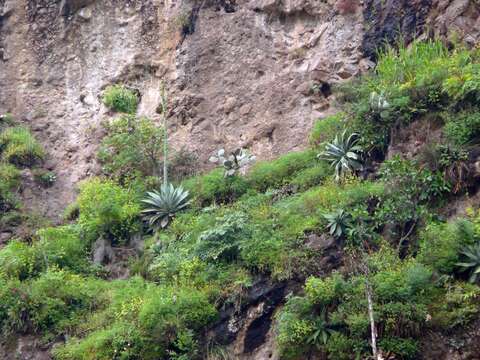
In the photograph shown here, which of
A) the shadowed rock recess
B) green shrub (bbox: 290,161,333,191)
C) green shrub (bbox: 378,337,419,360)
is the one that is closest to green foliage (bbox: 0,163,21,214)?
→ the shadowed rock recess

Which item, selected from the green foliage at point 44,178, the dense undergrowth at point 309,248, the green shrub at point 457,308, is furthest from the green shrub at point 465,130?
the green foliage at point 44,178

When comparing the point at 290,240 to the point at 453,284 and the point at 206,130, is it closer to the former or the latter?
the point at 453,284

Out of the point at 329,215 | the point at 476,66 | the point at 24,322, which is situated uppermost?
the point at 476,66

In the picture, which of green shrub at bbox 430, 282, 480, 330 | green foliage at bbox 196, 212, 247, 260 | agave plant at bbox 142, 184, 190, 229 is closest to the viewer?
green shrub at bbox 430, 282, 480, 330

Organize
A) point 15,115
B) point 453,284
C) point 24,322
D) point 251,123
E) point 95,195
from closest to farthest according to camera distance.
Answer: point 453,284 → point 24,322 → point 95,195 → point 251,123 → point 15,115

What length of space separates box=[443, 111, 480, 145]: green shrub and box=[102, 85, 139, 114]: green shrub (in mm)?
8373

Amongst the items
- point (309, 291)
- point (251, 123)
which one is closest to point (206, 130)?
point (251, 123)

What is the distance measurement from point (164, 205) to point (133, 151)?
219 cm

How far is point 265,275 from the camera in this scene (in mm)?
13562

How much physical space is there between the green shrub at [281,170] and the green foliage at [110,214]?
2.44 meters

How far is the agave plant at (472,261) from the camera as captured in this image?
11.6 m

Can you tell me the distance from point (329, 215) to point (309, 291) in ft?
5.75

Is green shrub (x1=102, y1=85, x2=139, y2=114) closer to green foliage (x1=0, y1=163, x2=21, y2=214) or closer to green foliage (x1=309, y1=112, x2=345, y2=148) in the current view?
green foliage (x1=0, y1=163, x2=21, y2=214)

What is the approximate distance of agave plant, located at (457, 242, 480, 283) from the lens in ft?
38.2
